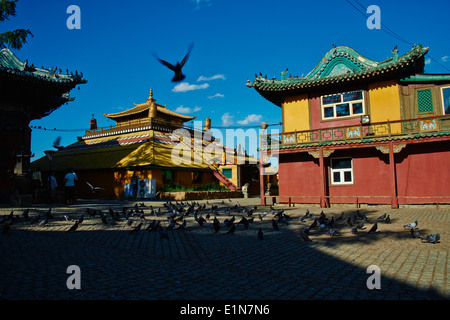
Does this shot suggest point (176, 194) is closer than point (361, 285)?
No

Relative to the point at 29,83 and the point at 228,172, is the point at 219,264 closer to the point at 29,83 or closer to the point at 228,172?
the point at 29,83

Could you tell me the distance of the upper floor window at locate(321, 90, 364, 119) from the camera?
18.1 metres

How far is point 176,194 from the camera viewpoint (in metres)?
26.2

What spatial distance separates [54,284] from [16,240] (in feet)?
13.5

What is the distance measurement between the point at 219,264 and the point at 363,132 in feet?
48.0

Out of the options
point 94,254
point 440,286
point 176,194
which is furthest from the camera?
point 176,194

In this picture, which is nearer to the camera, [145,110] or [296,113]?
[296,113]

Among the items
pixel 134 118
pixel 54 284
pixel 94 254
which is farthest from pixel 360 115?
pixel 134 118

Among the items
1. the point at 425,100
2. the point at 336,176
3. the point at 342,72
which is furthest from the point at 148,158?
the point at 425,100

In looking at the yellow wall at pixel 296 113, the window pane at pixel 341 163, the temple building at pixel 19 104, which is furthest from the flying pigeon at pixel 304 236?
the temple building at pixel 19 104

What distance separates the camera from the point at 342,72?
1822 cm

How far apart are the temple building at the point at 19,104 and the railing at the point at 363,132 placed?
48.1 ft

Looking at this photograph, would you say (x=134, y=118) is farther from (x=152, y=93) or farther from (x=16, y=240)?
(x=16, y=240)

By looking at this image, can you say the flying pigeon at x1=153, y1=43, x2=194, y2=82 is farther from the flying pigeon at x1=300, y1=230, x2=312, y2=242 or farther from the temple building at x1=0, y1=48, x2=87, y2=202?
the temple building at x1=0, y1=48, x2=87, y2=202
